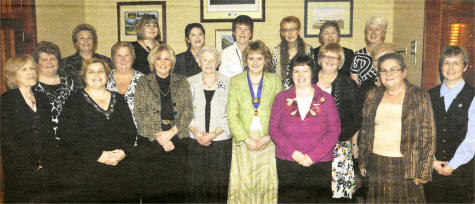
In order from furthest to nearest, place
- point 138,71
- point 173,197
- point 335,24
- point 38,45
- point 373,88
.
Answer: point 138,71 < point 173,197 < point 373,88 < point 38,45 < point 335,24

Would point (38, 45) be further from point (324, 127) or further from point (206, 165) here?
point (324, 127)

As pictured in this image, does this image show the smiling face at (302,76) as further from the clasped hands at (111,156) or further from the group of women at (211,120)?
the clasped hands at (111,156)

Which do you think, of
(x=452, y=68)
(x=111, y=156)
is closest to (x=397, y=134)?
(x=452, y=68)

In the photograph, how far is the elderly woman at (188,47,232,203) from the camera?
1632 millimetres

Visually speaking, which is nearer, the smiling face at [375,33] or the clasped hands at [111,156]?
the smiling face at [375,33]

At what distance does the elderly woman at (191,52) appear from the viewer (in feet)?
4.57


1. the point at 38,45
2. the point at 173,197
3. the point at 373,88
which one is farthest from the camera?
the point at 173,197

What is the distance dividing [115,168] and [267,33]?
825 mm

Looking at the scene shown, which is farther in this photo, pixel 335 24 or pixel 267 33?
pixel 267 33

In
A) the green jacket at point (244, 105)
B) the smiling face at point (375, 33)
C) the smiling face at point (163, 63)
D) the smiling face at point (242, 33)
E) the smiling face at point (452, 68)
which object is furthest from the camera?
the green jacket at point (244, 105)

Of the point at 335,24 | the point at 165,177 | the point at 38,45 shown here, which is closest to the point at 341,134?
the point at 335,24

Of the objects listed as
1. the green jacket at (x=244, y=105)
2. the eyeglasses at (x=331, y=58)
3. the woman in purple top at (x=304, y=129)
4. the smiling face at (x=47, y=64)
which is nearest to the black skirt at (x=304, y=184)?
the woman in purple top at (x=304, y=129)

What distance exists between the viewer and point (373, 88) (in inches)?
56.9

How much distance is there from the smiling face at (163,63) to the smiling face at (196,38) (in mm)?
112
